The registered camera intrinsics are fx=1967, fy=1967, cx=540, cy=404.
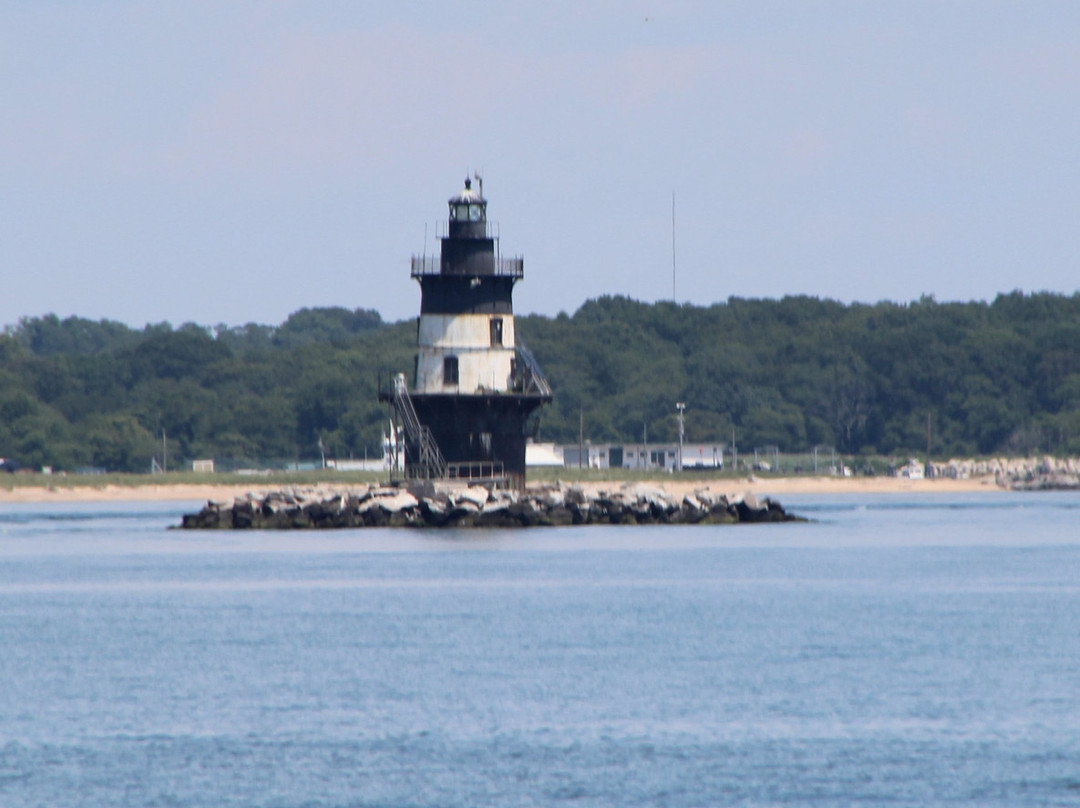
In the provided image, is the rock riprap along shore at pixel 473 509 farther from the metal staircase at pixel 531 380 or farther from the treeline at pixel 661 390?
the treeline at pixel 661 390

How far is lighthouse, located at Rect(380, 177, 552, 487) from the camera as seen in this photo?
57188mm

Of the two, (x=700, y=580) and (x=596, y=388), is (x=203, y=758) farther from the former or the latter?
(x=596, y=388)

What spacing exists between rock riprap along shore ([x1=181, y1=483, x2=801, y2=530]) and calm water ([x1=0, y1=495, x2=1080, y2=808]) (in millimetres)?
7542

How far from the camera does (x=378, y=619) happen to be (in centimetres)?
3503

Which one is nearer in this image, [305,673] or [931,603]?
[305,673]

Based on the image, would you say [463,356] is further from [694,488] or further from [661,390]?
[661,390]

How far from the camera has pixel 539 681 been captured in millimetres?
27188

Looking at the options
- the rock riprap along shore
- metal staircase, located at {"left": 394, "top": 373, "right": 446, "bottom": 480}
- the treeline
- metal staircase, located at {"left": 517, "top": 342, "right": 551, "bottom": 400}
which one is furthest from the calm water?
the treeline

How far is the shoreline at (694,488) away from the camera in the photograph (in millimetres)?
98812

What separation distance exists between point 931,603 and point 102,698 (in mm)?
17506

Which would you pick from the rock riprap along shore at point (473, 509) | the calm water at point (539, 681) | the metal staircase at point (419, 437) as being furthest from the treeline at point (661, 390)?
the calm water at point (539, 681)

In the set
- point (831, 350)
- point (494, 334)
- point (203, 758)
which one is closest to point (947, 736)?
point (203, 758)

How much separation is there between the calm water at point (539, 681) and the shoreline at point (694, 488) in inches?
1841

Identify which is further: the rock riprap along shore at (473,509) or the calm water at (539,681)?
the rock riprap along shore at (473,509)
